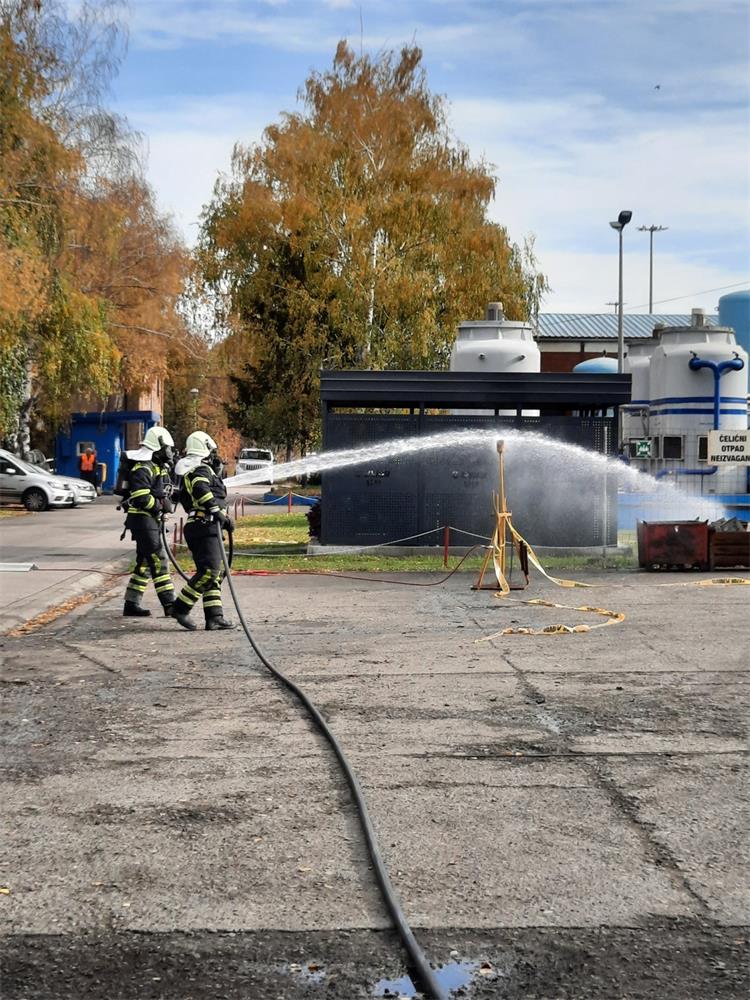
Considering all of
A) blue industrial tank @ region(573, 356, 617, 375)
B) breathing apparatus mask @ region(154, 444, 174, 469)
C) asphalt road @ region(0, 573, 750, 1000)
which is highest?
blue industrial tank @ region(573, 356, 617, 375)

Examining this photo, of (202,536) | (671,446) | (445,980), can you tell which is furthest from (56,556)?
(445,980)

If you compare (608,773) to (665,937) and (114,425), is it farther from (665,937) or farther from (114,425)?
(114,425)

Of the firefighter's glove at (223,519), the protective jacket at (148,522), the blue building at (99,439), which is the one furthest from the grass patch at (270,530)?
the blue building at (99,439)

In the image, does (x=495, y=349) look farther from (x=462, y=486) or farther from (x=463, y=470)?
(x=462, y=486)

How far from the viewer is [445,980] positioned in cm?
382

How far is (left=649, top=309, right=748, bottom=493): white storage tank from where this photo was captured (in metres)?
25.6

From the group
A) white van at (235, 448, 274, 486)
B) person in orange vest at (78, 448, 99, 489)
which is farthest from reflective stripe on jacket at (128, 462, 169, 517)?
white van at (235, 448, 274, 486)

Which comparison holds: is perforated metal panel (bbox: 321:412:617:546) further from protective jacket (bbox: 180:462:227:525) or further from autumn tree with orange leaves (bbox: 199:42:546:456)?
autumn tree with orange leaves (bbox: 199:42:546:456)

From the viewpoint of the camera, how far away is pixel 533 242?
4075 cm

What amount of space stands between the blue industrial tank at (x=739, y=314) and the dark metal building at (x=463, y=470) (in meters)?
18.0

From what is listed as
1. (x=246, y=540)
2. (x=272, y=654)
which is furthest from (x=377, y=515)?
→ (x=272, y=654)

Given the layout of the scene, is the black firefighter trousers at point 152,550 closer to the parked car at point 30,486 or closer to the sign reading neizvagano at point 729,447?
the sign reading neizvagano at point 729,447

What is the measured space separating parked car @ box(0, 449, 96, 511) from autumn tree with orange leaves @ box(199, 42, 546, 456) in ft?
26.2

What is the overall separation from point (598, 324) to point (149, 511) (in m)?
64.7
